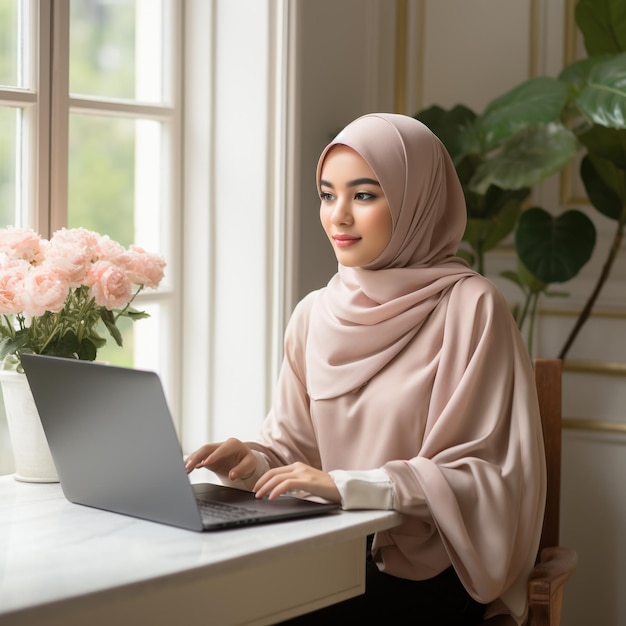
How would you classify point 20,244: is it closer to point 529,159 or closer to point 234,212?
point 234,212

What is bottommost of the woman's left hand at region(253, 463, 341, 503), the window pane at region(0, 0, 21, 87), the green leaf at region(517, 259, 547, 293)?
the woman's left hand at region(253, 463, 341, 503)

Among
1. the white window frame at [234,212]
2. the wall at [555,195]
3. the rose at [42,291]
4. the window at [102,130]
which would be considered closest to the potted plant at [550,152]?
the wall at [555,195]

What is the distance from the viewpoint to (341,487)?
1.51 m

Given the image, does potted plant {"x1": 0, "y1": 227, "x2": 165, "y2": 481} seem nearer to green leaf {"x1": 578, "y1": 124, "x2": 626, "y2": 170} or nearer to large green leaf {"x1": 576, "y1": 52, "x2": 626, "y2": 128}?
large green leaf {"x1": 576, "y1": 52, "x2": 626, "y2": 128}

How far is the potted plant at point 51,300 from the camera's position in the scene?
5.50 feet

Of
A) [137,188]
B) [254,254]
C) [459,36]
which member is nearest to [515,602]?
[254,254]

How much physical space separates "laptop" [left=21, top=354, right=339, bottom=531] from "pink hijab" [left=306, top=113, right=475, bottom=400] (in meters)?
0.31

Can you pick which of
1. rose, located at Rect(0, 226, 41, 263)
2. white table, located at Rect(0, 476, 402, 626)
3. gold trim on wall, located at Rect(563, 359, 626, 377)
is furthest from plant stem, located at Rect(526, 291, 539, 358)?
rose, located at Rect(0, 226, 41, 263)

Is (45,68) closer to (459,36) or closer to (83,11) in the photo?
(83,11)

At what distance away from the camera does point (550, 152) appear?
7.95ft

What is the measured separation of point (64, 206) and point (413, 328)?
799mm

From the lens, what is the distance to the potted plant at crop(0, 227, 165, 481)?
5.50ft

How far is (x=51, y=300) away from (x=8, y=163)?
19.5 inches

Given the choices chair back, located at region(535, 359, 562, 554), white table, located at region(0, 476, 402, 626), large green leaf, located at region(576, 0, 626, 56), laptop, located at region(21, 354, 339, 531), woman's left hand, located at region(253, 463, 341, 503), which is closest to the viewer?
white table, located at region(0, 476, 402, 626)
